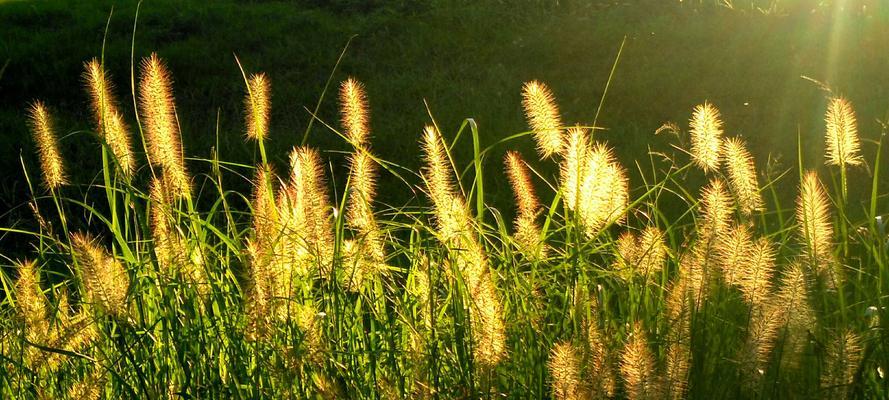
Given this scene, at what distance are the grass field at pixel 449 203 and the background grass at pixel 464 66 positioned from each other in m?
0.03

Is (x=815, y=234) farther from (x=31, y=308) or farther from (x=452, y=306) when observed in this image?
(x=31, y=308)

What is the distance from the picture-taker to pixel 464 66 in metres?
8.27

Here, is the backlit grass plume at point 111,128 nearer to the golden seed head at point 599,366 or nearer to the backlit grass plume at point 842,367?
the golden seed head at point 599,366

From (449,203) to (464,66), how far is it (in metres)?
6.06

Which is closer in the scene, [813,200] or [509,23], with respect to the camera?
[813,200]

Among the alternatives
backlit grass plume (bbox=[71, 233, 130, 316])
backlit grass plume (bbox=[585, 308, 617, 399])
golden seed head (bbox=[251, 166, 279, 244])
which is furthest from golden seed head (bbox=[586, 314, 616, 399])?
backlit grass plume (bbox=[71, 233, 130, 316])

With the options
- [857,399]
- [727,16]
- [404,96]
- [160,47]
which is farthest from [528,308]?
[160,47]

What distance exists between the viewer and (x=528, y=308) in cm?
255

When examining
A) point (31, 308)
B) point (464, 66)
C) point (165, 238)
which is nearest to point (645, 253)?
point (165, 238)

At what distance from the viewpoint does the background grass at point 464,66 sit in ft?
21.2

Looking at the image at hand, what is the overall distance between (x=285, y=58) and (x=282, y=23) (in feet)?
3.82

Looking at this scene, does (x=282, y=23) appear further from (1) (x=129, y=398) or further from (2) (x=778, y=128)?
(1) (x=129, y=398)

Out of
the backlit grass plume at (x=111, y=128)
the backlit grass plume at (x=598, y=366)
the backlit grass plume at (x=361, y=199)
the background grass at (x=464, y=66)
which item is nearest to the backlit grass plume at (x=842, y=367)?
the backlit grass plume at (x=598, y=366)

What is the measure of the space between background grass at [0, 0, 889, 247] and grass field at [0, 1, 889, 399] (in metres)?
0.03
